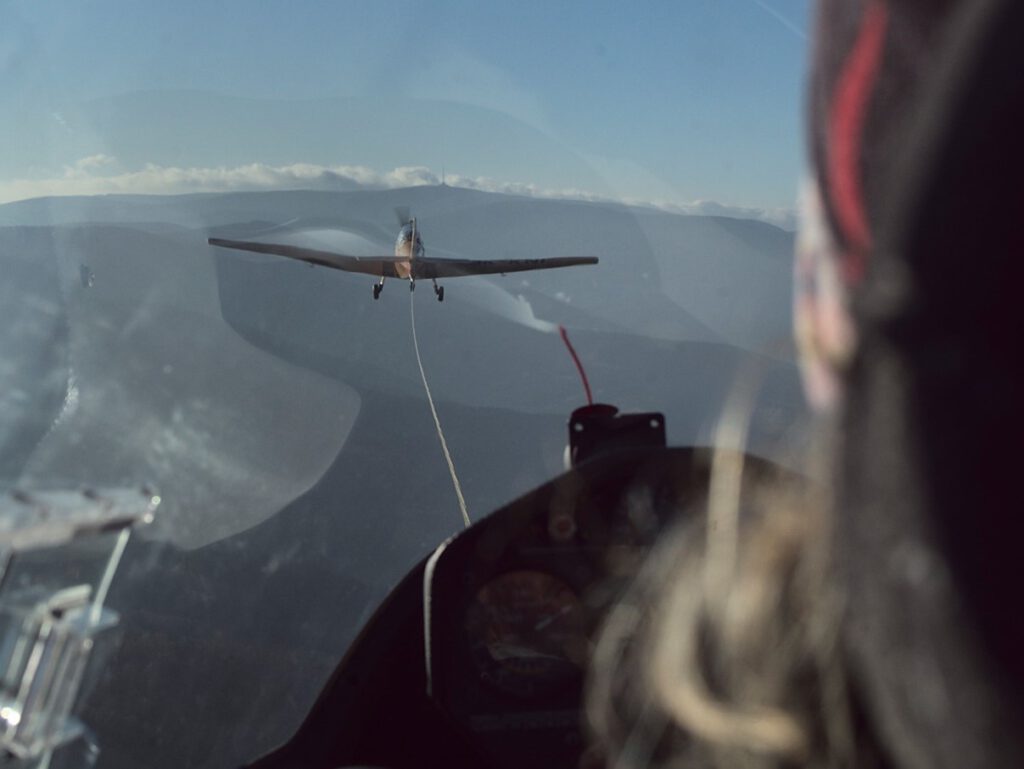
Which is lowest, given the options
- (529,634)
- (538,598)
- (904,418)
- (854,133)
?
(529,634)

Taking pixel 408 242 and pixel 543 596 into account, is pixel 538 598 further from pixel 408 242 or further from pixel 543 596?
pixel 408 242

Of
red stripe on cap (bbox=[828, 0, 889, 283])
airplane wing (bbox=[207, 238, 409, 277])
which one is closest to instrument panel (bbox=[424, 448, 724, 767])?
red stripe on cap (bbox=[828, 0, 889, 283])

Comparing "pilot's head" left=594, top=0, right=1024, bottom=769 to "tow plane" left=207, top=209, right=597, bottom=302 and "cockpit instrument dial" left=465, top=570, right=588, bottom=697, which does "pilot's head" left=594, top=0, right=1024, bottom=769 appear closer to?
"cockpit instrument dial" left=465, top=570, right=588, bottom=697

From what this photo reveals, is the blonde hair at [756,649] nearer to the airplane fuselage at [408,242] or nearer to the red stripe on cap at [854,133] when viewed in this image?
the red stripe on cap at [854,133]

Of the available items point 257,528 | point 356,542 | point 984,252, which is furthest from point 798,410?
point 356,542

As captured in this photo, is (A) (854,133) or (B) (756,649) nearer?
(A) (854,133)

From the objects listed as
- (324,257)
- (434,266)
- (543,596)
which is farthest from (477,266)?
(543,596)

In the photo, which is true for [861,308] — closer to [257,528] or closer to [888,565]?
[888,565]
